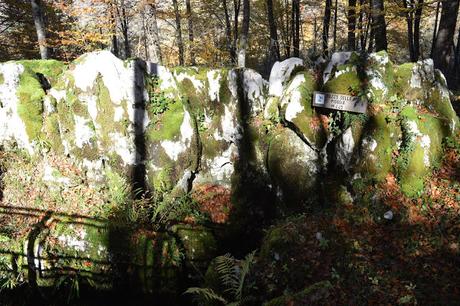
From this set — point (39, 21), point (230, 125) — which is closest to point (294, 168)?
point (230, 125)

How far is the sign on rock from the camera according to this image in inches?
294

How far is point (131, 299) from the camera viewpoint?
7.07 m

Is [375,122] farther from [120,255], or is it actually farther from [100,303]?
[100,303]

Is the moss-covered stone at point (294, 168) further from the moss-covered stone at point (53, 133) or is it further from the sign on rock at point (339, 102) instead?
the moss-covered stone at point (53, 133)

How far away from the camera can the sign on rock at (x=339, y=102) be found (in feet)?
24.5

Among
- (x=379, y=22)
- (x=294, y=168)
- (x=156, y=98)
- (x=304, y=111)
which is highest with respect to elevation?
(x=379, y=22)

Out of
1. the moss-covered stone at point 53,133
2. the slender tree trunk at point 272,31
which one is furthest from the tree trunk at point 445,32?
the moss-covered stone at point 53,133

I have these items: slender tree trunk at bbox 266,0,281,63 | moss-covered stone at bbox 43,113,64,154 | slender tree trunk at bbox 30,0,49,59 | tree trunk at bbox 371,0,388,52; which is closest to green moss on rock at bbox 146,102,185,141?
moss-covered stone at bbox 43,113,64,154

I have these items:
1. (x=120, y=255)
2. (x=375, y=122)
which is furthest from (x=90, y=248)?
(x=375, y=122)

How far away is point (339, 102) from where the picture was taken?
7.64 m

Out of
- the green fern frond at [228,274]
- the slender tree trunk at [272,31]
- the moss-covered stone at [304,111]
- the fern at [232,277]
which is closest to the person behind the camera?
the fern at [232,277]

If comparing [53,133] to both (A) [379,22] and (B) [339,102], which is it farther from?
(A) [379,22]

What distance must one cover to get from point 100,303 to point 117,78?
5554mm

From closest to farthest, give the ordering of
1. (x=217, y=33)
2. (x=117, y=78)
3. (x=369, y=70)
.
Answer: (x=369, y=70) < (x=117, y=78) < (x=217, y=33)
